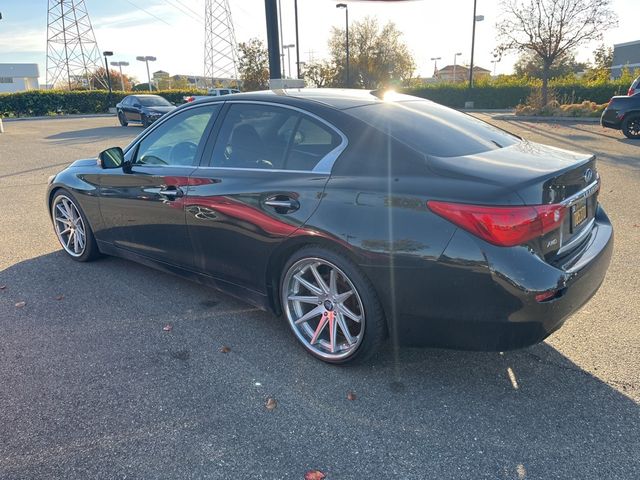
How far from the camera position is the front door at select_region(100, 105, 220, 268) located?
358 centimetres

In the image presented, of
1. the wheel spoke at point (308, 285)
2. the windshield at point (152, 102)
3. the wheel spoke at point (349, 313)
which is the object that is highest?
the windshield at point (152, 102)

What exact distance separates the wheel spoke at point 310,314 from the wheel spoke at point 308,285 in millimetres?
97

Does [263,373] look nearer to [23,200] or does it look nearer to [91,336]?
[91,336]

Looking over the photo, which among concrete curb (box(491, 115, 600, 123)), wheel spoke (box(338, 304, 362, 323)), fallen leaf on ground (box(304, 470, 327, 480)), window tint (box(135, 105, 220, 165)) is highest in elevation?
window tint (box(135, 105, 220, 165))

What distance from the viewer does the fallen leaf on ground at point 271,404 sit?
8.40 feet

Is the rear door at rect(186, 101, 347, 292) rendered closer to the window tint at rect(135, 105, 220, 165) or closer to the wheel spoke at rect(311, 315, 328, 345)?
the window tint at rect(135, 105, 220, 165)

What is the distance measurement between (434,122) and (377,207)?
98 centimetres

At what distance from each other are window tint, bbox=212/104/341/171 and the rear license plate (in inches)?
53.7

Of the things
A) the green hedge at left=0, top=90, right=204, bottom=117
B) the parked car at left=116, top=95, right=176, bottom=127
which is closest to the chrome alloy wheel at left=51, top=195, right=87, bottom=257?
the parked car at left=116, top=95, right=176, bottom=127

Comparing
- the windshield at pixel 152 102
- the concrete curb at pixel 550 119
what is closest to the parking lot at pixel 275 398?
the concrete curb at pixel 550 119

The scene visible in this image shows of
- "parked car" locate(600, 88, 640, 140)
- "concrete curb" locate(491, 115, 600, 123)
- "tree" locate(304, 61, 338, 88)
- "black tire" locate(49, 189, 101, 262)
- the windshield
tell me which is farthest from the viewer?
"tree" locate(304, 61, 338, 88)

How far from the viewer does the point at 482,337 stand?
2.39 m

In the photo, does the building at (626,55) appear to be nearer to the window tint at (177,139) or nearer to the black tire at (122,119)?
the black tire at (122,119)

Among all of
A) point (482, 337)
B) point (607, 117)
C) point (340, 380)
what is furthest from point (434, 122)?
point (607, 117)
